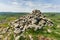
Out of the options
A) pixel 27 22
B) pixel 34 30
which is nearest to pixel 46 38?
pixel 34 30

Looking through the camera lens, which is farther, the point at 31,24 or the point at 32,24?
the point at 31,24

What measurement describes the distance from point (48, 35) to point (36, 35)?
10.00 m

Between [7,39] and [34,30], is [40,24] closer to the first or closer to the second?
[34,30]

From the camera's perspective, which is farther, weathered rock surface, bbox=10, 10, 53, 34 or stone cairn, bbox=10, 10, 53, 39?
weathered rock surface, bbox=10, 10, 53, 34

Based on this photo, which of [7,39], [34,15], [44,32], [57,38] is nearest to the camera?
[57,38]

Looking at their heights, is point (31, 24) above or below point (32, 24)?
below

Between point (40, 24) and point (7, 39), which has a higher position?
point (40, 24)

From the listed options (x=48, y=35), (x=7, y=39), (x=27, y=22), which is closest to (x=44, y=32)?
(x=48, y=35)

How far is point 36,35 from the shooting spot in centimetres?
12512

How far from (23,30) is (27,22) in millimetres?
17157

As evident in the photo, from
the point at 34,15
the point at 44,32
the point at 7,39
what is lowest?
the point at 7,39

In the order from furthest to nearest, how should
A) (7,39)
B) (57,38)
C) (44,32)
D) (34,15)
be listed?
(34,15)
(7,39)
(44,32)
(57,38)

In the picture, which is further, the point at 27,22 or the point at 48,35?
the point at 27,22

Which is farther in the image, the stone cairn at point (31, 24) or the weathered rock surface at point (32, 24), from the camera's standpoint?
the weathered rock surface at point (32, 24)
